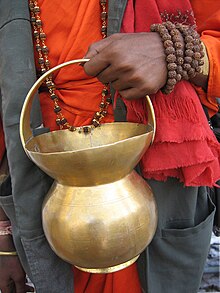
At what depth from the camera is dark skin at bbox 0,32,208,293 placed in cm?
82

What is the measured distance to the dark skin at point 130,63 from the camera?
32.3 inches

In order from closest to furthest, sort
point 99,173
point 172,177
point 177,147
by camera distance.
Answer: point 99,173
point 177,147
point 172,177

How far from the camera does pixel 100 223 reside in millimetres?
792

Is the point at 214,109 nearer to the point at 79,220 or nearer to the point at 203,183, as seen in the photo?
the point at 203,183

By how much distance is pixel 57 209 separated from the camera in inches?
33.2

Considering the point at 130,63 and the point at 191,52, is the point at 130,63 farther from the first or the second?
the point at 191,52

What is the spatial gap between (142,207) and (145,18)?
1.47 feet

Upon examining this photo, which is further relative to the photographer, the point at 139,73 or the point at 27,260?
the point at 27,260

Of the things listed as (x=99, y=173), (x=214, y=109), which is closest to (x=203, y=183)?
(x=214, y=109)

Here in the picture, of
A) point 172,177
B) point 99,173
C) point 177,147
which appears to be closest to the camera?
point 99,173

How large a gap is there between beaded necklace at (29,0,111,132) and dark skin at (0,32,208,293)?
0.63 ft

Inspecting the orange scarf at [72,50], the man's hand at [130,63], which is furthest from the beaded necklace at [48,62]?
the man's hand at [130,63]

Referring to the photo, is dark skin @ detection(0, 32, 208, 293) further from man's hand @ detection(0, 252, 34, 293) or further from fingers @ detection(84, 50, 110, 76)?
man's hand @ detection(0, 252, 34, 293)

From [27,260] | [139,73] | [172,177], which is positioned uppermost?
[139,73]
